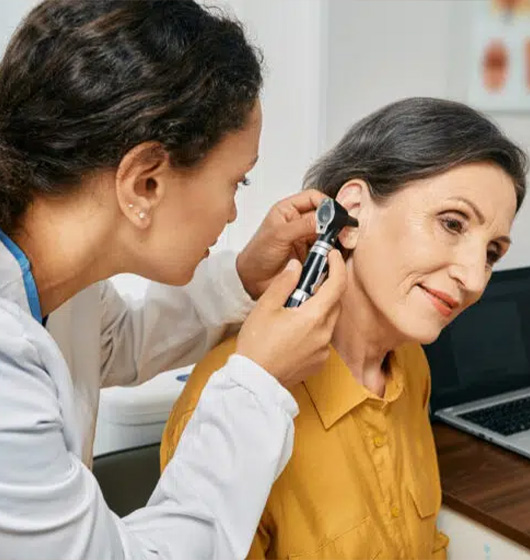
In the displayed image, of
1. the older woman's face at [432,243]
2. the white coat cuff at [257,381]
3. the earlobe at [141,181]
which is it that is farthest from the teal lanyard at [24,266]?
the older woman's face at [432,243]

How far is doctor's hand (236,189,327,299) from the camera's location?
3.57ft

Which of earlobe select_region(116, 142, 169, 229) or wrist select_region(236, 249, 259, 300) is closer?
earlobe select_region(116, 142, 169, 229)

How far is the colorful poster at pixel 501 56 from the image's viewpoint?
1.76 metres

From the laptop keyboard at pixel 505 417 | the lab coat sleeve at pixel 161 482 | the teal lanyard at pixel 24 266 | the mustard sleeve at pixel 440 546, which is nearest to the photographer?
the lab coat sleeve at pixel 161 482

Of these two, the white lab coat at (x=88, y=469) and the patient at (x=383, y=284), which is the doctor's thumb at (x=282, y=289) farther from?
the patient at (x=383, y=284)

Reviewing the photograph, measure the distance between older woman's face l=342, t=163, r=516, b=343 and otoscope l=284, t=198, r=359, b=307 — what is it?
0.08m

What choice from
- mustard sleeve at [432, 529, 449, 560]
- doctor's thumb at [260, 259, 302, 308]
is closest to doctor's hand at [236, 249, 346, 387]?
doctor's thumb at [260, 259, 302, 308]

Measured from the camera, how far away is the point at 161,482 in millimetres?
838

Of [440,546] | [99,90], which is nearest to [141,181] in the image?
[99,90]

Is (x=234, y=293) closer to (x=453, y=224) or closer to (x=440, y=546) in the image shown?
(x=453, y=224)

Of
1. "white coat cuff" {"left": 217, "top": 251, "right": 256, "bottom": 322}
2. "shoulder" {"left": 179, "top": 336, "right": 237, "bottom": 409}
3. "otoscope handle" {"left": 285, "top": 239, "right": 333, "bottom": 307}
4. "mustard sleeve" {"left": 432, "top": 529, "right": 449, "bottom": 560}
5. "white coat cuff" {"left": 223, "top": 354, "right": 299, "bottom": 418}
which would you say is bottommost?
"mustard sleeve" {"left": 432, "top": 529, "right": 449, "bottom": 560}

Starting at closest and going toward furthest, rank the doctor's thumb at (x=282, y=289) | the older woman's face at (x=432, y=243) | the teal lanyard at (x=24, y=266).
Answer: the teal lanyard at (x=24, y=266) < the doctor's thumb at (x=282, y=289) < the older woman's face at (x=432, y=243)

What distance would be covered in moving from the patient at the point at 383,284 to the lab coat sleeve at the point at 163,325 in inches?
4.2

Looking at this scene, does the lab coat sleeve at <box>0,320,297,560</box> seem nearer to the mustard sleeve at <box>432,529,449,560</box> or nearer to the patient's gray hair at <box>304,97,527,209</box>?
the patient's gray hair at <box>304,97,527,209</box>
